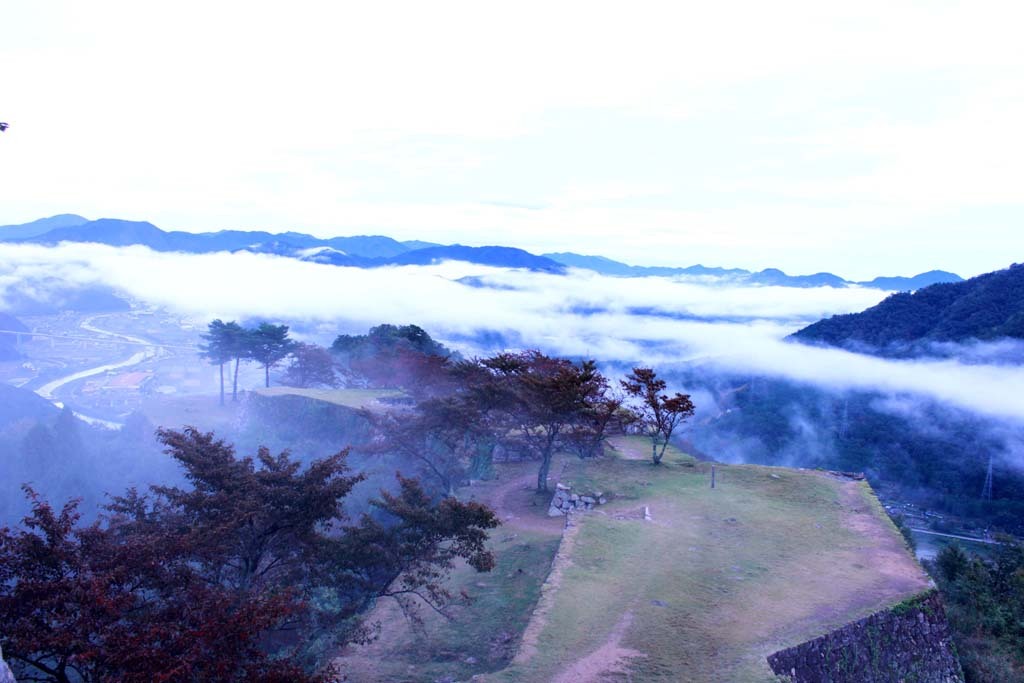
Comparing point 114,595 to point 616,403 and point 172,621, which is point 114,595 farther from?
point 616,403

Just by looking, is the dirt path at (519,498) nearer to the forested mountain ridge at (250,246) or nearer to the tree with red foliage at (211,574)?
the tree with red foliage at (211,574)

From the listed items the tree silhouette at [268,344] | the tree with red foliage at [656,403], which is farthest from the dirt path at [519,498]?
the tree silhouette at [268,344]

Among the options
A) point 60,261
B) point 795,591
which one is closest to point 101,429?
point 795,591

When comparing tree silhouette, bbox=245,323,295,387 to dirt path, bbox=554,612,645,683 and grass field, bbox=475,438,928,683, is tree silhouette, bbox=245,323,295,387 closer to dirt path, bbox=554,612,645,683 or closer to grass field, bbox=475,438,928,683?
grass field, bbox=475,438,928,683

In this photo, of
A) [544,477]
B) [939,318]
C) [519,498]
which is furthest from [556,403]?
[939,318]

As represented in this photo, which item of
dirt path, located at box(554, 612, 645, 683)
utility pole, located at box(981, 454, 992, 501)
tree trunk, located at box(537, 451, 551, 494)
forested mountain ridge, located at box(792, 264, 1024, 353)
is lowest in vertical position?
utility pole, located at box(981, 454, 992, 501)

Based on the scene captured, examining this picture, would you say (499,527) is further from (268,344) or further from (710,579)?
(268,344)

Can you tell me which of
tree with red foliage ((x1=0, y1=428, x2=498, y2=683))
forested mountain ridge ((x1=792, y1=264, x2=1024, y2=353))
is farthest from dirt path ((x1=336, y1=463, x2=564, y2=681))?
forested mountain ridge ((x1=792, y1=264, x2=1024, y2=353))
